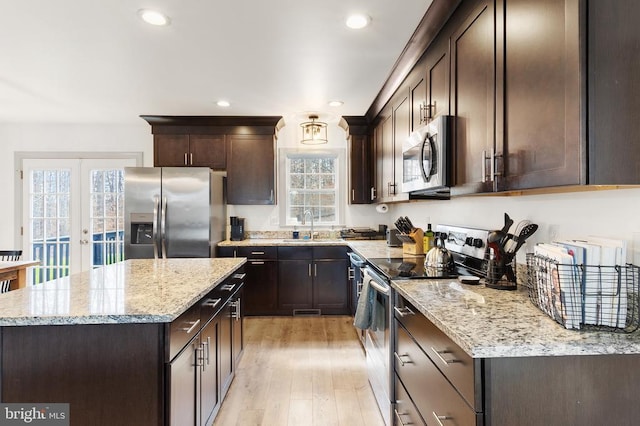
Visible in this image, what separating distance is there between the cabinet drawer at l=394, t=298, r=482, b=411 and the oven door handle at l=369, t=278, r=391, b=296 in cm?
26

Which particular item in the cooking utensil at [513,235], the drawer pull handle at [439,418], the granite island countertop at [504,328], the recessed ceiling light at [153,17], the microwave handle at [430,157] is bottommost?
the drawer pull handle at [439,418]

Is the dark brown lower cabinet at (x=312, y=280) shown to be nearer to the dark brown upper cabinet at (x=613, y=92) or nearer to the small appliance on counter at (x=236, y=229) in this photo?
the small appliance on counter at (x=236, y=229)

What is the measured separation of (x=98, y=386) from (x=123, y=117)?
3.78m

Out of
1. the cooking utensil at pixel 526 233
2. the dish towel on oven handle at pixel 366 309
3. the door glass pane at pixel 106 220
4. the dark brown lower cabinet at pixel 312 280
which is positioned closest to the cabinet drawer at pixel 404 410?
the dish towel on oven handle at pixel 366 309

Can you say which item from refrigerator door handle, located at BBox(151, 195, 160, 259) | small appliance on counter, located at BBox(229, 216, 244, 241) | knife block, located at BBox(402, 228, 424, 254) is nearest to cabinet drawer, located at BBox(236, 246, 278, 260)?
small appliance on counter, located at BBox(229, 216, 244, 241)

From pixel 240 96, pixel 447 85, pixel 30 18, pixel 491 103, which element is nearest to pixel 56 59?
pixel 30 18

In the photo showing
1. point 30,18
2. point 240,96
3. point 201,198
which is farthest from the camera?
point 201,198

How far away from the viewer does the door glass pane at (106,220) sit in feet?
14.6

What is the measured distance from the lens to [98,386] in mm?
1279

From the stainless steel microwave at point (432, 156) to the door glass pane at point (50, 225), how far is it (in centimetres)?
442

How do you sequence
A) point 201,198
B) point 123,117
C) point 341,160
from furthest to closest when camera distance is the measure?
point 341,160 < point 123,117 < point 201,198

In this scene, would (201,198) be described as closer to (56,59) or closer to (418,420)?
(56,59)

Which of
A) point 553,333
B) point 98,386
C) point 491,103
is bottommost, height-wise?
point 98,386

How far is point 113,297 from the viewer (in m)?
1.51
